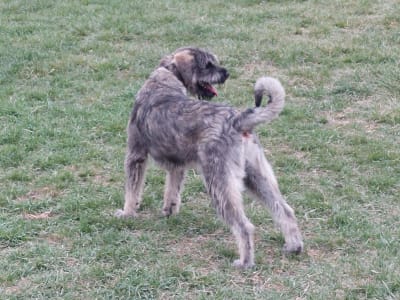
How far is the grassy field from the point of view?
5.27 meters

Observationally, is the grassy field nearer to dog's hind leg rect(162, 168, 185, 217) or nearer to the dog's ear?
dog's hind leg rect(162, 168, 185, 217)

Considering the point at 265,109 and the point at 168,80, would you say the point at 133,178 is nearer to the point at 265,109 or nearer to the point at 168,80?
the point at 168,80

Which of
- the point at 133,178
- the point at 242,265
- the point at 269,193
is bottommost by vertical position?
the point at 242,265

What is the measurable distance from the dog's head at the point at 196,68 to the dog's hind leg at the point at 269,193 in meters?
0.94

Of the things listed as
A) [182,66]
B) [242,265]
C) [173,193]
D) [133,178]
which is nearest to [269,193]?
[242,265]

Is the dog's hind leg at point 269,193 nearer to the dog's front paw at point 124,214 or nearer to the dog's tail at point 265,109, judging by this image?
the dog's tail at point 265,109

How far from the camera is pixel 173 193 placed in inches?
249

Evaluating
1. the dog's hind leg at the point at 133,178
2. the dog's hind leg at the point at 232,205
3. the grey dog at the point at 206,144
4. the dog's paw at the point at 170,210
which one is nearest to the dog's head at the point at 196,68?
the grey dog at the point at 206,144

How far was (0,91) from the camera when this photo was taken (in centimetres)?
948

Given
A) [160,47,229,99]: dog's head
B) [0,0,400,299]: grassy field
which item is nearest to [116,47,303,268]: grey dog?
[160,47,229,99]: dog's head

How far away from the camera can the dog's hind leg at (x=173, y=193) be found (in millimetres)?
6324

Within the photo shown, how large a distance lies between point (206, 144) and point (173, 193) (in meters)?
1.05

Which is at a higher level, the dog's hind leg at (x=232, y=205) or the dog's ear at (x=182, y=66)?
the dog's ear at (x=182, y=66)

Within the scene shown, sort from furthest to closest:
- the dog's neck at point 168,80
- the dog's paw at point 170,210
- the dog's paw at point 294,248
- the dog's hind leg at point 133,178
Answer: the dog's paw at point 170,210
the dog's hind leg at point 133,178
the dog's neck at point 168,80
the dog's paw at point 294,248
